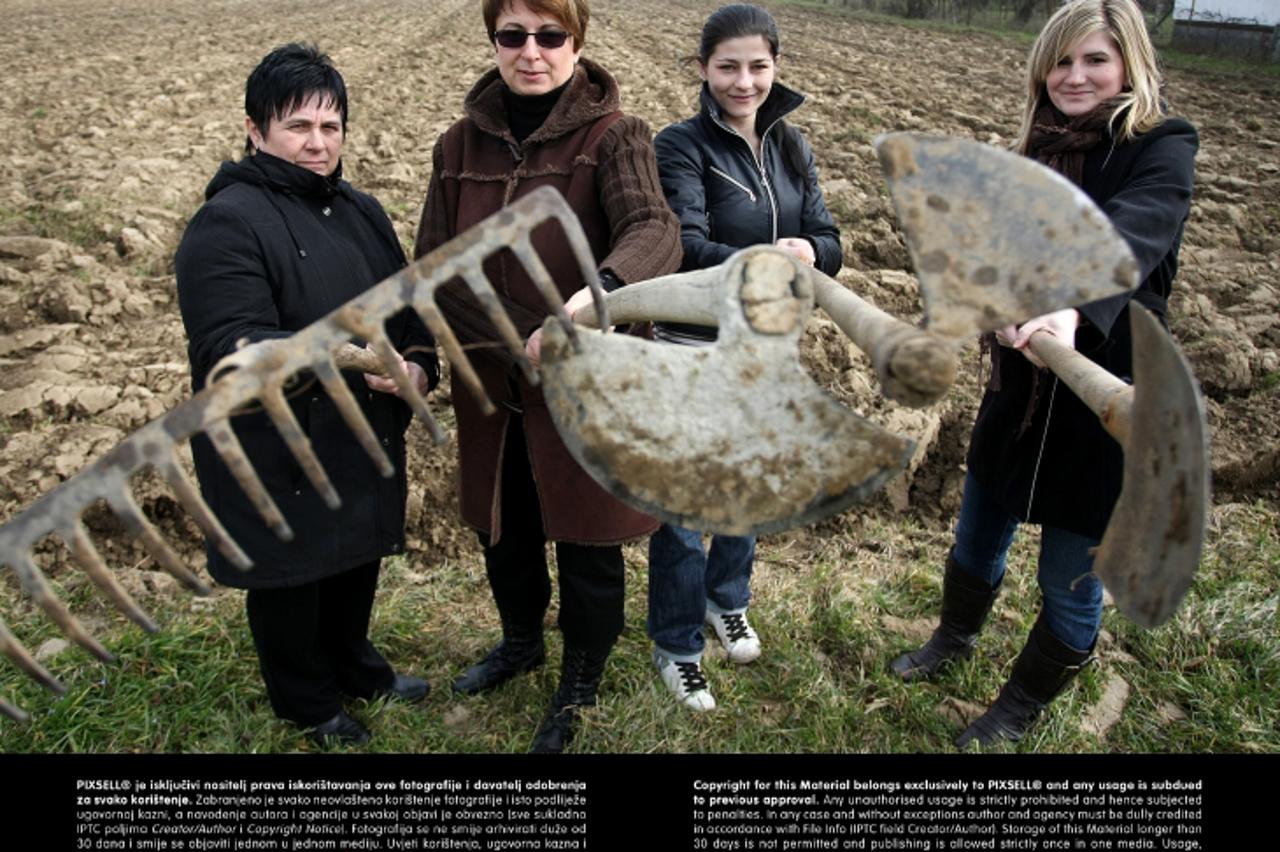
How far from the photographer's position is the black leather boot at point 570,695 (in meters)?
2.31

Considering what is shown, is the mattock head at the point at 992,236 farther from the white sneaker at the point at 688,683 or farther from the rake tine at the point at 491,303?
the white sneaker at the point at 688,683

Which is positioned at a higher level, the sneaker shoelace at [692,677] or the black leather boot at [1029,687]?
the black leather boot at [1029,687]

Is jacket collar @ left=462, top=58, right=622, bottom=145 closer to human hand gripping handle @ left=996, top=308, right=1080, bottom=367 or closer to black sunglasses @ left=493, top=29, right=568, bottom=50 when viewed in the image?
black sunglasses @ left=493, top=29, right=568, bottom=50

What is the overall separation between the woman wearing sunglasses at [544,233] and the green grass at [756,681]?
1.36ft

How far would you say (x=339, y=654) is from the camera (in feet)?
7.88

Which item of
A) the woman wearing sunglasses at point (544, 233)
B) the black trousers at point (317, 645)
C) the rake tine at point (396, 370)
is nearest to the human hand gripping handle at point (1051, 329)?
the woman wearing sunglasses at point (544, 233)

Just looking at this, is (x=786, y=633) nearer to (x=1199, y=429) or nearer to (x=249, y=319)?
(x=1199, y=429)

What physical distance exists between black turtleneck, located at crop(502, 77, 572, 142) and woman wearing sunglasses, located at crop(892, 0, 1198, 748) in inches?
42.8

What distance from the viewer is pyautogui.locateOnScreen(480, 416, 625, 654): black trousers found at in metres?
2.14

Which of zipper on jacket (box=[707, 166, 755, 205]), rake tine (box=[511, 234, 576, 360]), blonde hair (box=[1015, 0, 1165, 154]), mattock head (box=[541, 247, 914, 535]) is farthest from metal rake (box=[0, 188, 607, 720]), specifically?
blonde hair (box=[1015, 0, 1165, 154])

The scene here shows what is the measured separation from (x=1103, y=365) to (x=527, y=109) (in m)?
1.44

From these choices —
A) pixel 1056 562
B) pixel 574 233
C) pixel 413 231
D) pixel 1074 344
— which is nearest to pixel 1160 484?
pixel 1074 344

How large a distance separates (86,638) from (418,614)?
1510 millimetres

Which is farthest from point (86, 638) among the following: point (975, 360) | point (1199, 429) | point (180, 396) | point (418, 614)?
point (975, 360)
